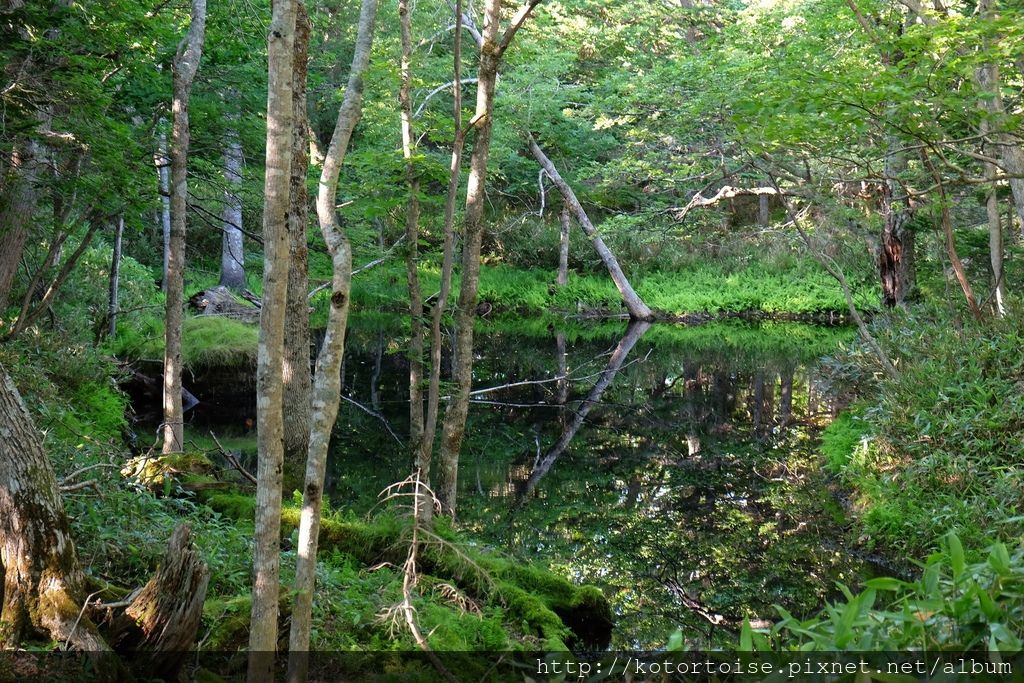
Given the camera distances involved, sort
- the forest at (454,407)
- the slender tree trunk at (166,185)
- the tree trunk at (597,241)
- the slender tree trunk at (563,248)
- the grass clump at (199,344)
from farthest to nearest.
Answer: the slender tree trunk at (563,248), the tree trunk at (597,241), the grass clump at (199,344), the slender tree trunk at (166,185), the forest at (454,407)

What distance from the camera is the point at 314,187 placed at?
14.0 m

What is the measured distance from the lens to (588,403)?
1440 cm

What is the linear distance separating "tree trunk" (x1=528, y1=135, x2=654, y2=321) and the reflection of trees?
84 centimetres

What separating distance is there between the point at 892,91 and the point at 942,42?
0.54m

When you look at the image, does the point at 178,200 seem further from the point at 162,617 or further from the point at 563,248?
the point at 563,248

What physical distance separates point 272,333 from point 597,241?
19.6 metres

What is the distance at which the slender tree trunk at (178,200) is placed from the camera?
26.9 feet

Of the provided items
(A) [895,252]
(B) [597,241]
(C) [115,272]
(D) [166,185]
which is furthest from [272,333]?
(B) [597,241]

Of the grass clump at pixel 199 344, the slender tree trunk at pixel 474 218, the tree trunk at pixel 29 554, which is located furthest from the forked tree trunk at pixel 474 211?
the grass clump at pixel 199 344

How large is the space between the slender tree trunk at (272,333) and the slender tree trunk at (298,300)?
8.83 ft

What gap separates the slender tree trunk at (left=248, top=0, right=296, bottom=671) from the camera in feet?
11.1

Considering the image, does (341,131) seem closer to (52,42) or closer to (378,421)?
(52,42)

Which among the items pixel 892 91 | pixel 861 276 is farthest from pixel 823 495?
pixel 861 276

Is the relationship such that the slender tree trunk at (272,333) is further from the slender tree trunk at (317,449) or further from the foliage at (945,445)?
the foliage at (945,445)
